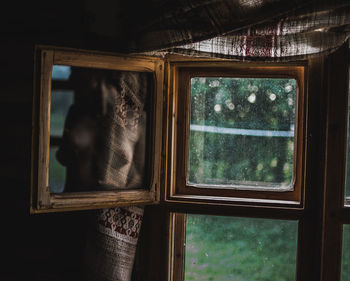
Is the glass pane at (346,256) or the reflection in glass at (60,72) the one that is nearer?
the reflection in glass at (60,72)

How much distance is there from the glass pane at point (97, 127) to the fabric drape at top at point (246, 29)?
0.20m

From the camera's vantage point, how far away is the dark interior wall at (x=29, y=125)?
61.8 inches

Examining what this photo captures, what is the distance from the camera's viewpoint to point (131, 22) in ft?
4.99

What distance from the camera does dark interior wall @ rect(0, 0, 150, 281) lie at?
5.15ft

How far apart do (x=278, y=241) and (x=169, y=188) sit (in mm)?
615

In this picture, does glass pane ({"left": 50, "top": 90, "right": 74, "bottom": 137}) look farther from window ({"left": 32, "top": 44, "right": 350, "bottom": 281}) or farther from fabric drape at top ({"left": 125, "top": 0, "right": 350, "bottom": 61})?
fabric drape at top ({"left": 125, "top": 0, "right": 350, "bottom": 61})

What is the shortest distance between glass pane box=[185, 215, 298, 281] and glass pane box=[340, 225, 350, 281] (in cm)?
22

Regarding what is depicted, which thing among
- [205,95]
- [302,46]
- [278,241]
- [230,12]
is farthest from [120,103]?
[278,241]

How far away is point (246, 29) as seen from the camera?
1354 mm

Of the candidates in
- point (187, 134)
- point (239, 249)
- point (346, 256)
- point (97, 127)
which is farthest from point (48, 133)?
point (346, 256)

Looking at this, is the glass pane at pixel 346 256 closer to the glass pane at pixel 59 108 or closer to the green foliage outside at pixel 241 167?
the green foliage outside at pixel 241 167

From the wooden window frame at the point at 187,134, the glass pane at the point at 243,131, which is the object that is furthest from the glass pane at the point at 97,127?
the glass pane at the point at 243,131

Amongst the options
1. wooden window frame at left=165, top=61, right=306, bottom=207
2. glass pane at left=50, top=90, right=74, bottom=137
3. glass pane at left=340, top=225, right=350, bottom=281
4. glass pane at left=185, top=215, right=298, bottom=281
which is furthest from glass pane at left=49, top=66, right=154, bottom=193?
glass pane at left=340, top=225, right=350, bottom=281

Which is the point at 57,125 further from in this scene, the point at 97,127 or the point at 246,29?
the point at 246,29
